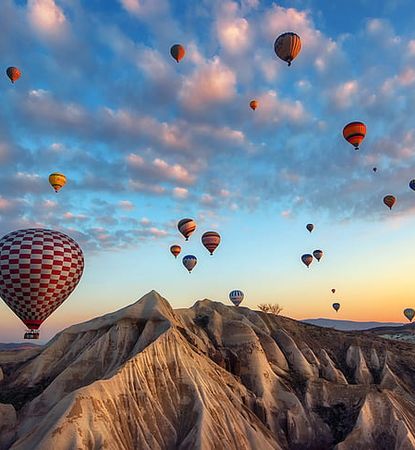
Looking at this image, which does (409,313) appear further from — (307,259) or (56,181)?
(56,181)

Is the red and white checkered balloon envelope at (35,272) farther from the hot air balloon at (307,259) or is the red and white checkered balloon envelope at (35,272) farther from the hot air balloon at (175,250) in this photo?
the hot air balloon at (307,259)

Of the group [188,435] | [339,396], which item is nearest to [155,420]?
[188,435]

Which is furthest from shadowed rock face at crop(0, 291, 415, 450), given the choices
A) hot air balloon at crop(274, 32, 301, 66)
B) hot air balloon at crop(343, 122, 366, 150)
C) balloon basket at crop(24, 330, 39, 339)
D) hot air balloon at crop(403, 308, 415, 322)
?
hot air balloon at crop(403, 308, 415, 322)

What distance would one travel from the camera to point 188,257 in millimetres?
74438

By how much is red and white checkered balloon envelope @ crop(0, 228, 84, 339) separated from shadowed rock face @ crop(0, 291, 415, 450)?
730 cm

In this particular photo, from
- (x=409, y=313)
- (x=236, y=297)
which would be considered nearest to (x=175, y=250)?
(x=236, y=297)

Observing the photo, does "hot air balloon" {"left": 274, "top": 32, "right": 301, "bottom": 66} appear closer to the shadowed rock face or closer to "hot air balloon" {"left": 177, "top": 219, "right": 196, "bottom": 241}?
"hot air balloon" {"left": 177, "top": 219, "right": 196, "bottom": 241}

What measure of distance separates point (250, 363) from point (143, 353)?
18.2 metres

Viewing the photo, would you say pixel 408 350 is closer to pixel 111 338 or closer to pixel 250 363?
pixel 250 363

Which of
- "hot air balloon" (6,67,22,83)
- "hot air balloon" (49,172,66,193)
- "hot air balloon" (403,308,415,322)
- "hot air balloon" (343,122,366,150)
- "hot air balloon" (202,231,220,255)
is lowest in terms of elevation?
"hot air balloon" (403,308,415,322)

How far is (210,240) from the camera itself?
69438 millimetres

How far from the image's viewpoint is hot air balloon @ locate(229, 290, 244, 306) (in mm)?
94875

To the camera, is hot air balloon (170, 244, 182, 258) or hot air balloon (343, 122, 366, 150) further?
hot air balloon (170, 244, 182, 258)

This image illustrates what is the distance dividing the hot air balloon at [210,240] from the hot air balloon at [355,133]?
76.5 feet
